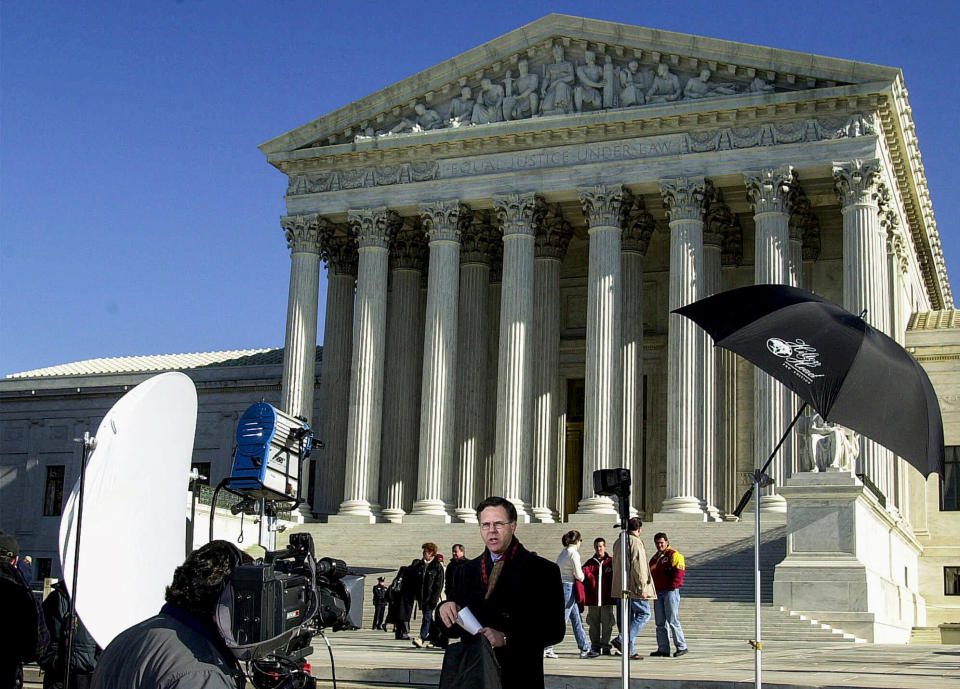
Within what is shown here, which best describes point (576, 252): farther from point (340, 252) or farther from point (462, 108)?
point (340, 252)

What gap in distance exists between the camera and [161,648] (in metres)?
6.07

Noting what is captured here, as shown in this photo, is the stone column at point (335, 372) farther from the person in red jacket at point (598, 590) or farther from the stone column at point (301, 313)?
the person in red jacket at point (598, 590)

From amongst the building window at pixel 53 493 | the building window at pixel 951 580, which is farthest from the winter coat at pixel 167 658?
the building window at pixel 53 493

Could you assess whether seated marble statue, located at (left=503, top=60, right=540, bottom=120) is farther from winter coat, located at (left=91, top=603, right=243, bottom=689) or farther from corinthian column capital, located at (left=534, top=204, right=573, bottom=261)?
winter coat, located at (left=91, top=603, right=243, bottom=689)

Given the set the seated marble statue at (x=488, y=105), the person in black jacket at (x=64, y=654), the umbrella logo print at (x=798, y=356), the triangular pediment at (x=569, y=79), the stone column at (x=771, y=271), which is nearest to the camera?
the umbrella logo print at (x=798, y=356)

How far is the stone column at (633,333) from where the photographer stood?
137 ft

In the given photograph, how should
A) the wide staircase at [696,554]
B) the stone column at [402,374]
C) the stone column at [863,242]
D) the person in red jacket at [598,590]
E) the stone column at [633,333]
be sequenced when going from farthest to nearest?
the stone column at [402,374], the stone column at [633,333], the stone column at [863,242], the wide staircase at [696,554], the person in red jacket at [598,590]

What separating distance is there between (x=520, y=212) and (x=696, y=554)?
526 inches

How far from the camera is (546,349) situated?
43.6 m

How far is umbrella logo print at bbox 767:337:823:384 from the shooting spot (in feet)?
36.6

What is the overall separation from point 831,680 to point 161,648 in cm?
1197

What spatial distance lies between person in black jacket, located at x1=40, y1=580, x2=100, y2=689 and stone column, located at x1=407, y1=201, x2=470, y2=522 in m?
28.0

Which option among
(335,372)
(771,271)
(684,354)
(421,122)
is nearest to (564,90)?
(421,122)

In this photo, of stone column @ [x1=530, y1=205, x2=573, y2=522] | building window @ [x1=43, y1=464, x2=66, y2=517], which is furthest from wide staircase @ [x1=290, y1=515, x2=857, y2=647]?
building window @ [x1=43, y1=464, x2=66, y2=517]
